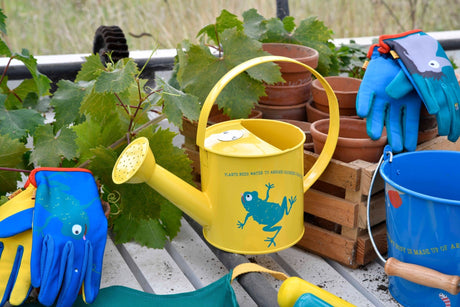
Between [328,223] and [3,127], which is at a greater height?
[3,127]

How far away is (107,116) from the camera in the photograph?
1.17 meters

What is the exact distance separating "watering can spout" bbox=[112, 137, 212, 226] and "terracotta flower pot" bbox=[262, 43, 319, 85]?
0.43 meters

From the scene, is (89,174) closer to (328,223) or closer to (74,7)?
(328,223)

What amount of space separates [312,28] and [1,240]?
0.99 m

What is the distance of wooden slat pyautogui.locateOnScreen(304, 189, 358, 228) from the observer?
3.59 ft

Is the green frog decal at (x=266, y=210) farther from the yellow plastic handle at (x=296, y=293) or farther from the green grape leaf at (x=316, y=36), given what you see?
the green grape leaf at (x=316, y=36)

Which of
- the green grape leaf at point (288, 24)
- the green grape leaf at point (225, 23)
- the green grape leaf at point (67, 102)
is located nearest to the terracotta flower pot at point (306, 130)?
the green grape leaf at point (225, 23)

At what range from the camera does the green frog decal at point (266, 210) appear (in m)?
1.02

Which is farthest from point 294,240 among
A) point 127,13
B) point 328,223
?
point 127,13

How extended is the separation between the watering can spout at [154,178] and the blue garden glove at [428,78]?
448 mm

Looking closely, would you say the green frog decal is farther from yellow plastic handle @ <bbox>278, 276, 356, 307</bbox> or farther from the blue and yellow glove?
the blue and yellow glove

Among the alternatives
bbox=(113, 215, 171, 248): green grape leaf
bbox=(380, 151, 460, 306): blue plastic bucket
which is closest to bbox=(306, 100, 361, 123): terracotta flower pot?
bbox=(380, 151, 460, 306): blue plastic bucket

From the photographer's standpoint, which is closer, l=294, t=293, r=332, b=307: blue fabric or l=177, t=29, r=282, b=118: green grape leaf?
l=294, t=293, r=332, b=307: blue fabric

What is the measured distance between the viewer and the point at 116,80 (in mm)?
1023
